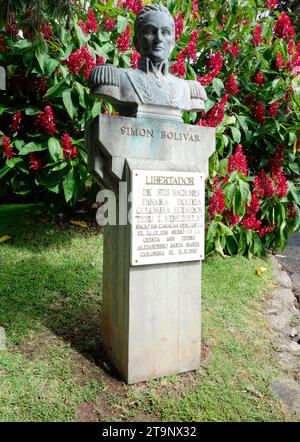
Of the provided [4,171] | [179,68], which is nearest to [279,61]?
[179,68]

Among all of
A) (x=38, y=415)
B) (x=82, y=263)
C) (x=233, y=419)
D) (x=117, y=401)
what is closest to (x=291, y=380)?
(x=233, y=419)

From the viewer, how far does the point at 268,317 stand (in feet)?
11.0

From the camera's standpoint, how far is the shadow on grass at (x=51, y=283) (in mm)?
2785

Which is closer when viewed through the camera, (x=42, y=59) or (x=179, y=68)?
(x=42, y=59)

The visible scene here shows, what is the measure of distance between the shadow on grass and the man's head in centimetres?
209

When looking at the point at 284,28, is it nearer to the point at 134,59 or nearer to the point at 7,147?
the point at 134,59

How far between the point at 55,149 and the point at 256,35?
2.80 meters

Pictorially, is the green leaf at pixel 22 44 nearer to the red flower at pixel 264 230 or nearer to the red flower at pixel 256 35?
the red flower at pixel 256 35

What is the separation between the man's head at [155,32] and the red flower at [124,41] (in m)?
1.69

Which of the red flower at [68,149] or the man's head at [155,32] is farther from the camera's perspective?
the red flower at [68,149]

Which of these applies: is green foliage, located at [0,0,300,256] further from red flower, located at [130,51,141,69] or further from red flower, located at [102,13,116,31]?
red flower, located at [130,51,141,69]

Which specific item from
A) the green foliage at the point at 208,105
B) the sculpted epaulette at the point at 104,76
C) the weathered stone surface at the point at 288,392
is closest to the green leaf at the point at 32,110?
the green foliage at the point at 208,105

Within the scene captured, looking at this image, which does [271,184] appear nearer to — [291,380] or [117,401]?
[291,380]

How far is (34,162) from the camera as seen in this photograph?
149 inches
